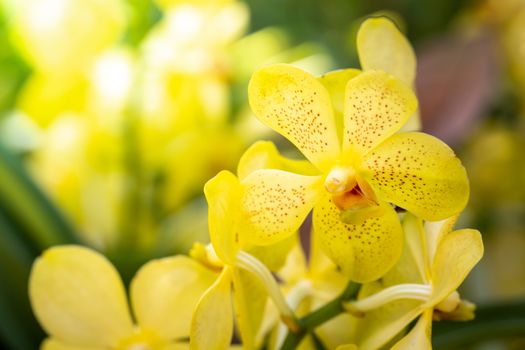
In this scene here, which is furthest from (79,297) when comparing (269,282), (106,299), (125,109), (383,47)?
(125,109)

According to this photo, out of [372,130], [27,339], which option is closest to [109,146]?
[27,339]

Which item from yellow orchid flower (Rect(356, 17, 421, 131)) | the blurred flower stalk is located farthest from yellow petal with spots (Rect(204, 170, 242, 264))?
the blurred flower stalk

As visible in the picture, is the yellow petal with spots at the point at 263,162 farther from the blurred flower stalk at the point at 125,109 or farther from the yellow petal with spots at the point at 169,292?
the blurred flower stalk at the point at 125,109

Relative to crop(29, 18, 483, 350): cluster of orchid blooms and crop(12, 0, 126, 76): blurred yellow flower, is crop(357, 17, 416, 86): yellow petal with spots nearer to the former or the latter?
crop(29, 18, 483, 350): cluster of orchid blooms

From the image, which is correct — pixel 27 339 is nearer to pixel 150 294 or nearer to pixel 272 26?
pixel 150 294

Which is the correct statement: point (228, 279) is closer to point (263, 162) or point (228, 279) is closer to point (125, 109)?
point (263, 162)

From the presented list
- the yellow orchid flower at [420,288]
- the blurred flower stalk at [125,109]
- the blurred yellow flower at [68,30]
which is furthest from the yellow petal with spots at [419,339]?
the blurred yellow flower at [68,30]
